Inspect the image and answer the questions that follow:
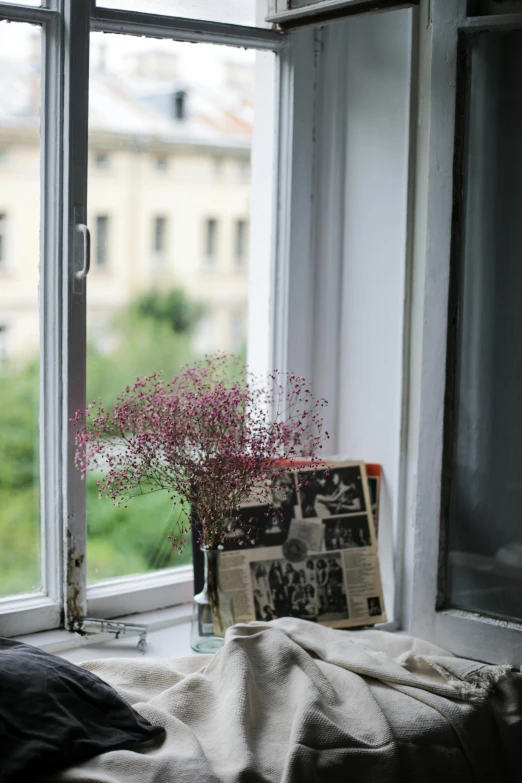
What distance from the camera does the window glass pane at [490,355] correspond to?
1.71 metres

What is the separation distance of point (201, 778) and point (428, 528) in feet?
2.47

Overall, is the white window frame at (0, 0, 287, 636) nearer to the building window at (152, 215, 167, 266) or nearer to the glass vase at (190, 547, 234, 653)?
the glass vase at (190, 547, 234, 653)

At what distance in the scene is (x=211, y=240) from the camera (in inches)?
136

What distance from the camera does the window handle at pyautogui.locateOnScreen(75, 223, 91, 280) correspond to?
1.83 metres

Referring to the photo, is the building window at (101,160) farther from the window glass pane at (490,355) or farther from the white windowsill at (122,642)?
the white windowsill at (122,642)

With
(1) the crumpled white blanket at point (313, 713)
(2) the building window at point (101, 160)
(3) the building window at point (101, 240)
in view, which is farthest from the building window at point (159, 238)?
(1) the crumpled white blanket at point (313, 713)

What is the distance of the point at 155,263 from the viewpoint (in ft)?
10.6

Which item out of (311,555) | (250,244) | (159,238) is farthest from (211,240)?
(311,555)

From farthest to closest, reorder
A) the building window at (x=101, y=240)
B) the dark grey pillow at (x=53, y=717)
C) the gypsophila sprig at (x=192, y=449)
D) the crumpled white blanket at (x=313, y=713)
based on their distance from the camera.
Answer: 1. the building window at (x=101, y=240)
2. the gypsophila sprig at (x=192, y=449)
3. the crumpled white blanket at (x=313, y=713)
4. the dark grey pillow at (x=53, y=717)

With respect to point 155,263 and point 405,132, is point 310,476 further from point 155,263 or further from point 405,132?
point 155,263

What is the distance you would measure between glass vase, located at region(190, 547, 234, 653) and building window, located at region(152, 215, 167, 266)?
5.53 feet

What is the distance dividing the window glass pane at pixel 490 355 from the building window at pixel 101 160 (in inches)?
33.2

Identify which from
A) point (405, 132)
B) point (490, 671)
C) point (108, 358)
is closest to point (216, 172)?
point (108, 358)

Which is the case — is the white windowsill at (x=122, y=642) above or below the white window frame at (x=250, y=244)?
below
